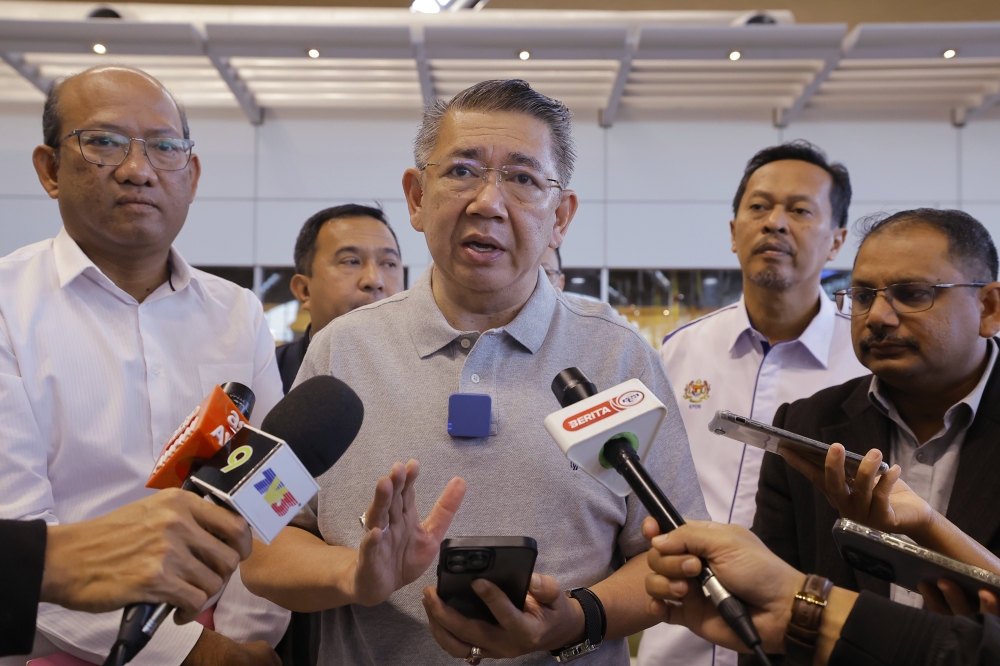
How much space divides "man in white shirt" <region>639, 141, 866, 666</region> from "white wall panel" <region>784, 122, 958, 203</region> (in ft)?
15.4

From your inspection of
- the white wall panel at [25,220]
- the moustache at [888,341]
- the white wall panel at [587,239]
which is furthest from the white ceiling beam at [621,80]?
the white wall panel at [25,220]

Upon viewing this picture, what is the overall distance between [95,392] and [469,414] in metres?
0.90

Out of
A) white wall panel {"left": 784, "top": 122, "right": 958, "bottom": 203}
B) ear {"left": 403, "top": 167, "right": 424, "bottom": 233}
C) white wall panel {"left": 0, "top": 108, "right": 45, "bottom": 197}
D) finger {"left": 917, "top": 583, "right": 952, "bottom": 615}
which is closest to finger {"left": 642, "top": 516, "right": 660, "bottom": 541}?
finger {"left": 917, "top": 583, "right": 952, "bottom": 615}

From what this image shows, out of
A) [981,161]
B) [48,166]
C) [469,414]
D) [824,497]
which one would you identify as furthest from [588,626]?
[981,161]

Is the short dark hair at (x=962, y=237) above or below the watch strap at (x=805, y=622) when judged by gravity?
above

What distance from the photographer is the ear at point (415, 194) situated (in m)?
1.84

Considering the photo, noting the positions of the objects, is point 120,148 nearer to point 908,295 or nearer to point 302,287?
point 302,287

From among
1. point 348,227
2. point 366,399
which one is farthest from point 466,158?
point 348,227

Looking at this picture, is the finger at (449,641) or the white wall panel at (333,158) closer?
the finger at (449,641)

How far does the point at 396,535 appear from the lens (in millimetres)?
1294

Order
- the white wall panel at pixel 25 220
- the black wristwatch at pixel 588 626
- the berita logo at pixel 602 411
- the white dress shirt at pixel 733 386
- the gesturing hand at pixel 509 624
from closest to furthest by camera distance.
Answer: the berita logo at pixel 602 411 → the gesturing hand at pixel 509 624 → the black wristwatch at pixel 588 626 → the white dress shirt at pixel 733 386 → the white wall panel at pixel 25 220

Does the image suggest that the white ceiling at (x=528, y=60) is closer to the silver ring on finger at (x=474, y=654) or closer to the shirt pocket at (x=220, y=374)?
the shirt pocket at (x=220, y=374)

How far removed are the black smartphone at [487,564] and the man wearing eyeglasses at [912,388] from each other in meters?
1.02

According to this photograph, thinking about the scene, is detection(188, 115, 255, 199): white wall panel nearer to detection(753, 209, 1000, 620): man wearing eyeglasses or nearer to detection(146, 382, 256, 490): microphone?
detection(753, 209, 1000, 620): man wearing eyeglasses
